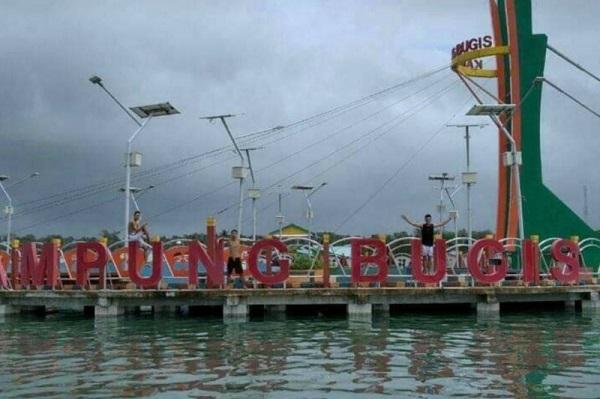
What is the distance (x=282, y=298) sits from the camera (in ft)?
70.5

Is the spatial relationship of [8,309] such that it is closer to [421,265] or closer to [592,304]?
[421,265]

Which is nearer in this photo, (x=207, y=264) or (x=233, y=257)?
(x=207, y=264)

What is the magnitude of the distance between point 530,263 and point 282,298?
25.1ft

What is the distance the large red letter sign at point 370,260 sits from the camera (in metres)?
21.8

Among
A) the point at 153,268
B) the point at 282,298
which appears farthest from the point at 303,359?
the point at 153,268

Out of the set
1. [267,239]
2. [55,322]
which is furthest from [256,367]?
[55,322]

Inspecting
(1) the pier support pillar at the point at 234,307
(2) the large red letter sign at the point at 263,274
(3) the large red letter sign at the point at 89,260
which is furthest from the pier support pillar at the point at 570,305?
(3) the large red letter sign at the point at 89,260

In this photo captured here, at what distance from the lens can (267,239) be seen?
71.7 ft

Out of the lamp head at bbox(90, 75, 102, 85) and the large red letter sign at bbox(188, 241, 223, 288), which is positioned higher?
the lamp head at bbox(90, 75, 102, 85)

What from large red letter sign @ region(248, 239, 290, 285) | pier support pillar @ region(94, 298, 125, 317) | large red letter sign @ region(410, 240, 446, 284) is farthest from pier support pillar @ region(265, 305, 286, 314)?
pier support pillar @ region(94, 298, 125, 317)

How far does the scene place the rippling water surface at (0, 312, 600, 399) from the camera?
1082 cm

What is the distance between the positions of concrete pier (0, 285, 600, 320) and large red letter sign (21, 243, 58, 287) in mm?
560

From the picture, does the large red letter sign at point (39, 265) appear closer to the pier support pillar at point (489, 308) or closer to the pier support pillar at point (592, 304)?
the pier support pillar at point (489, 308)

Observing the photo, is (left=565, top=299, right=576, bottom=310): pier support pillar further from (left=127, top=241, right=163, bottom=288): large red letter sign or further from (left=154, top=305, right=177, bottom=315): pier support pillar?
(left=127, top=241, right=163, bottom=288): large red letter sign
